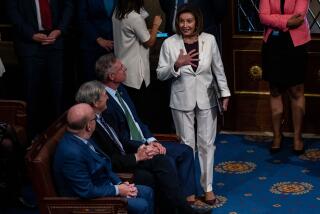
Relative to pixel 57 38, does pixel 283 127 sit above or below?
below

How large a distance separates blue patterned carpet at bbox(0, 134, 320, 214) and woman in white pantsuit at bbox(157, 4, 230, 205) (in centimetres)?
37

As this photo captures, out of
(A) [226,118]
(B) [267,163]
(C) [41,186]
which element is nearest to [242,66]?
(A) [226,118]

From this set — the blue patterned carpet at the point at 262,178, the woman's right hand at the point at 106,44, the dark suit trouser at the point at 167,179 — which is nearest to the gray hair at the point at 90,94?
the dark suit trouser at the point at 167,179

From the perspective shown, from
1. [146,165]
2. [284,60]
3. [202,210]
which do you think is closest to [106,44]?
[284,60]

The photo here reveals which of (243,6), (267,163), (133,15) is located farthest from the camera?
(243,6)

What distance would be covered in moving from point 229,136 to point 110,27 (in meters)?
1.52

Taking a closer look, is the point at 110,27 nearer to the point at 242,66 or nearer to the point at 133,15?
the point at 133,15

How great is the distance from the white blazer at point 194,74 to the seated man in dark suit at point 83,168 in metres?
1.00

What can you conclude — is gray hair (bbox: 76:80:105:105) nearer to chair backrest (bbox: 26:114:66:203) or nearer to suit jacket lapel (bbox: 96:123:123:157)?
suit jacket lapel (bbox: 96:123:123:157)

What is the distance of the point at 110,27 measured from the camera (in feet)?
20.4

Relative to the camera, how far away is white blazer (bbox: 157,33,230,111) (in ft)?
16.9

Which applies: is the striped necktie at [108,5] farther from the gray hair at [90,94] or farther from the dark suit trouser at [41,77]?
the gray hair at [90,94]

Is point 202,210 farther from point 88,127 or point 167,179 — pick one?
point 88,127

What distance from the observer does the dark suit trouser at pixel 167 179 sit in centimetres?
475
